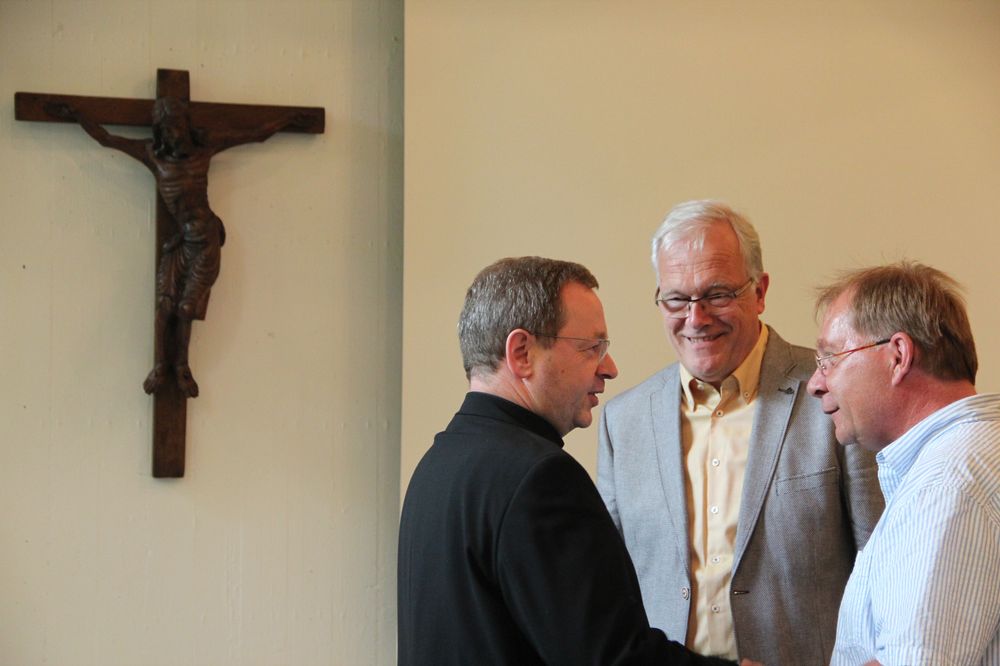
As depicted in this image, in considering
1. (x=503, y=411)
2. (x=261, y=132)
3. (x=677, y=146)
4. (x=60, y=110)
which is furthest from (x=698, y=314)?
(x=60, y=110)

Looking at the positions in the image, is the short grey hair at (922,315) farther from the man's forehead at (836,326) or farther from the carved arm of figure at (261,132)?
the carved arm of figure at (261,132)

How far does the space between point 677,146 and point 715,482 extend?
5.40 feet

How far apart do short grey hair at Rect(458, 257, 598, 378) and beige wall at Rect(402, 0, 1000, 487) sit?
163 centimetres

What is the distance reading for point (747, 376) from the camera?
235 centimetres

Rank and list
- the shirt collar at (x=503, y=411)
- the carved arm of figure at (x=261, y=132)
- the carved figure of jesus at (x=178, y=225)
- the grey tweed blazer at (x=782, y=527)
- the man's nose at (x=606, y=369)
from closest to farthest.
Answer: the shirt collar at (x=503, y=411), the man's nose at (x=606, y=369), the grey tweed blazer at (x=782, y=527), the carved figure of jesus at (x=178, y=225), the carved arm of figure at (x=261, y=132)

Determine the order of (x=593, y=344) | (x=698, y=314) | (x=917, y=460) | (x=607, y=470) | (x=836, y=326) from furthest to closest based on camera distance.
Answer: (x=607, y=470), (x=698, y=314), (x=593, y=344), (x=836, y=326), (x=917, y=460)

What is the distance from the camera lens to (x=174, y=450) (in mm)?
3465

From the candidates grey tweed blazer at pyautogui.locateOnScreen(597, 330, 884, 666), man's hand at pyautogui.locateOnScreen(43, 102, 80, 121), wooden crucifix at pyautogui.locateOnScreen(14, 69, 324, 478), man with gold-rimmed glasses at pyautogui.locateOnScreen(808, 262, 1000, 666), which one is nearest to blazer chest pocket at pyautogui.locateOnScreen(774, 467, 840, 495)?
grey tweed blazer at pyautogui.locateOnScreen(597, 330, 884, 666)

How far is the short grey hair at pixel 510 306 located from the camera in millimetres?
1838

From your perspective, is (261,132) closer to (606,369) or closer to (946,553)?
(606,369)

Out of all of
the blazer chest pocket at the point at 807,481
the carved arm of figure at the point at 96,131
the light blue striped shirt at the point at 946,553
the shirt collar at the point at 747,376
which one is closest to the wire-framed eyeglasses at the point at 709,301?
the shirt collar at the point at 747,376

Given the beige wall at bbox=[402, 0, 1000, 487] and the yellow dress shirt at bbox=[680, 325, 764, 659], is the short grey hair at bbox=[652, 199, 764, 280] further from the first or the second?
the beige wall at bbox=[402, 0, 1000, 487]

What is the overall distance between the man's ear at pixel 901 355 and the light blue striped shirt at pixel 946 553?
0.30 ft

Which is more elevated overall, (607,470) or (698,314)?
(698,314)
